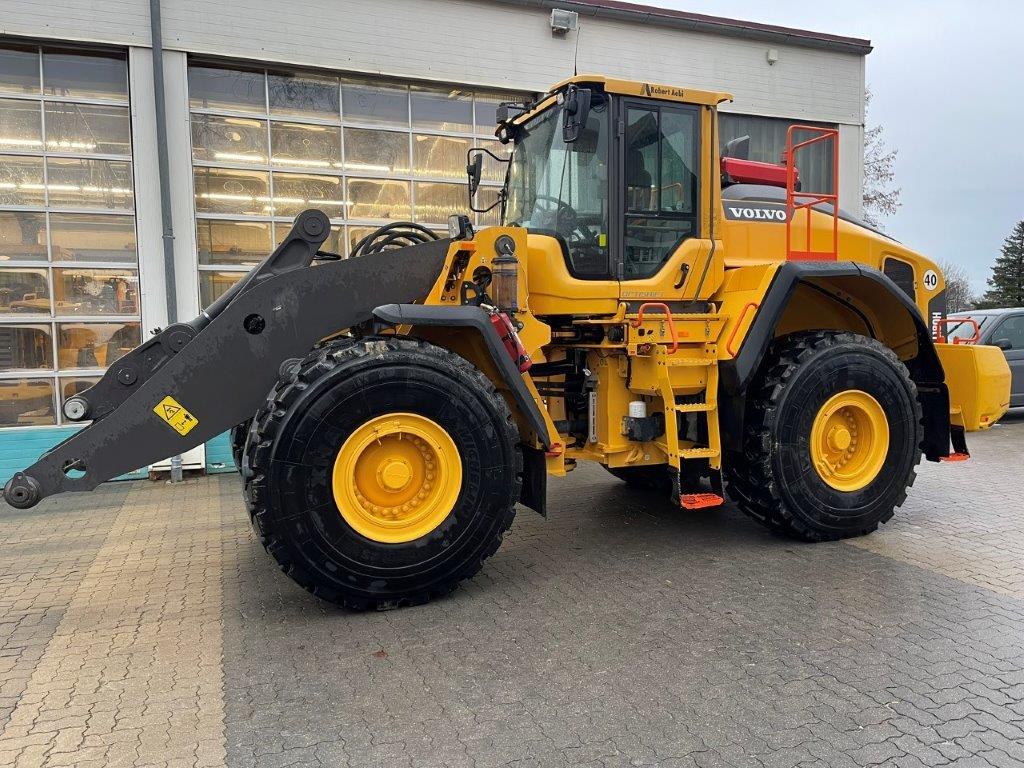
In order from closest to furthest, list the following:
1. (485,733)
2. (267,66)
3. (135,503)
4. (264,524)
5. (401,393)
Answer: (485,733)
(264,524)
(401,393)
(135,503)
(267,66)

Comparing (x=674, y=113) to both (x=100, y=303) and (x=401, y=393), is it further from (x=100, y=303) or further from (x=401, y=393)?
(x=100, y=303)

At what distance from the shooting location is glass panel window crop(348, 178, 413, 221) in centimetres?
909

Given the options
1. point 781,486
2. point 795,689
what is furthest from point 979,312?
point 795,689

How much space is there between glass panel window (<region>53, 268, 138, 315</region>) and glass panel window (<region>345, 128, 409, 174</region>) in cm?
286

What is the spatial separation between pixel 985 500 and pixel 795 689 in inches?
177

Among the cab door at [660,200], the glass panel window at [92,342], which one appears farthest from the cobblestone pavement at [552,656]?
the glass panel window at [92,342]

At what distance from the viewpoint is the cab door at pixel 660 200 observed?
197 inches

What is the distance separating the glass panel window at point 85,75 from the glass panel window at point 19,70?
0.31 feet

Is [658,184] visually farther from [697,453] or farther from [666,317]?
[697,453]

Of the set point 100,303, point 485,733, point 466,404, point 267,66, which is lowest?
point 485,733

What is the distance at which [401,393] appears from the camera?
3.99 metres

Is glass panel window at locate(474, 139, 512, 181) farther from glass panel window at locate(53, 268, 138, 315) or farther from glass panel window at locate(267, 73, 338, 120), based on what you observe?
glass panel window at locate(53, 268, 138, 315)

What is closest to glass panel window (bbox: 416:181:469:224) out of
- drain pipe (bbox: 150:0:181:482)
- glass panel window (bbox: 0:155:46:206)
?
drain pipe (bbox: 150:0:181:482)

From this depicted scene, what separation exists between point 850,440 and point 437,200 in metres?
6.13
